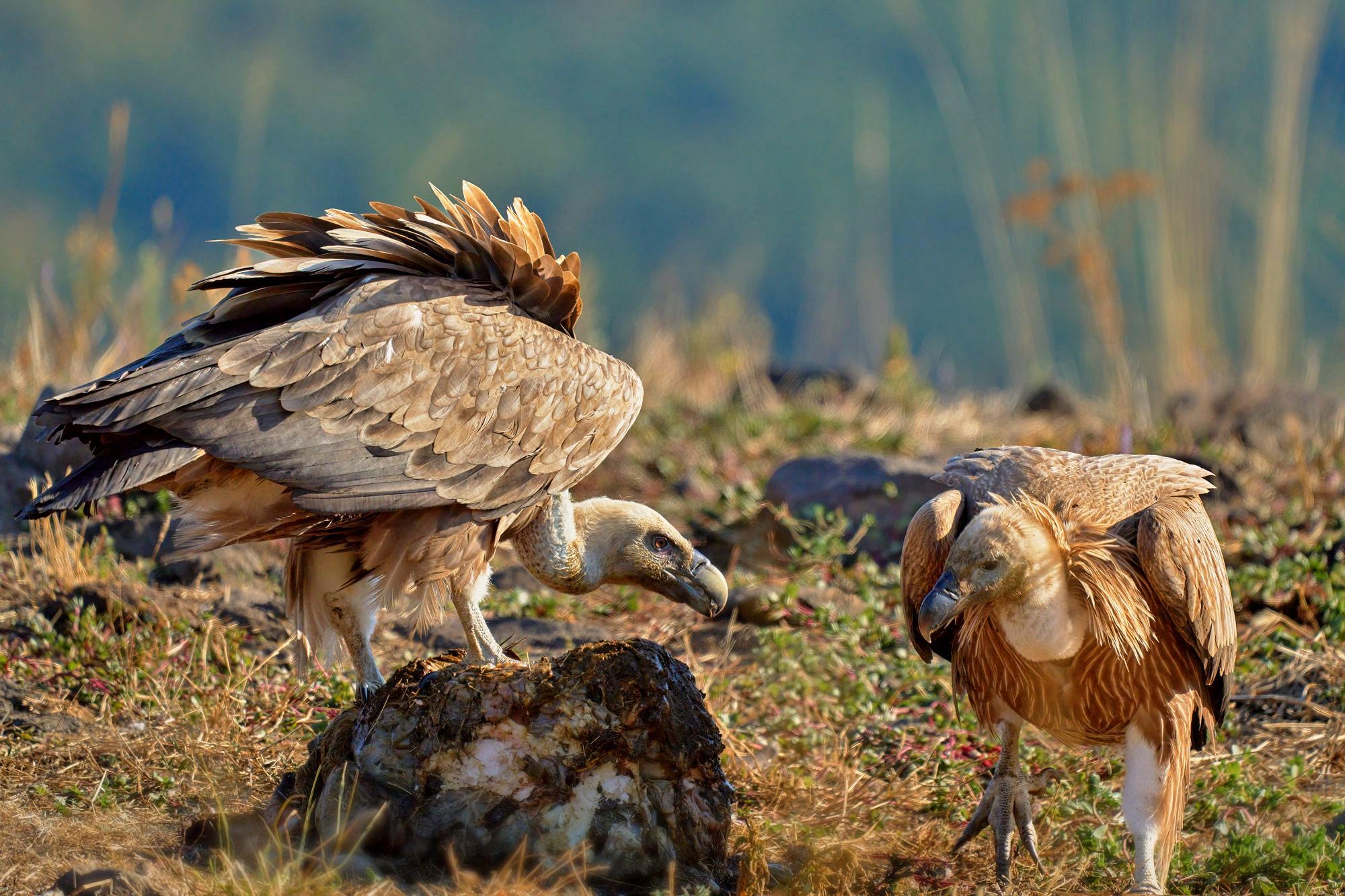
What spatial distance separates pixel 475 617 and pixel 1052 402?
587cm

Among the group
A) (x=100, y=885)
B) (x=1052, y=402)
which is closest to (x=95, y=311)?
(x=1052, y=402)

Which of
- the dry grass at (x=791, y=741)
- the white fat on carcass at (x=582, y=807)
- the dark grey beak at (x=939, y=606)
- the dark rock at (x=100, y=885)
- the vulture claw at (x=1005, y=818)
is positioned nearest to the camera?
the dark rock at (x=100, y=885)

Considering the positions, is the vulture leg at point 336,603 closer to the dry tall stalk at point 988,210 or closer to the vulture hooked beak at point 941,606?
the vulture hooked beak at point 941,606

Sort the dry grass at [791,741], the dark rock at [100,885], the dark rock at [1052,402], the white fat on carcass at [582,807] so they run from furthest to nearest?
1. the dark rock at [1052,402]
2. the dry grass at [791,741]
3. the white fat on carcass at [582,807]
4. the dark rock at [100,885]

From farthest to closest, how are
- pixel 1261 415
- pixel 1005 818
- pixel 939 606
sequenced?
pixel 1261 415 → pixel 1005 818 → pixel 939 606

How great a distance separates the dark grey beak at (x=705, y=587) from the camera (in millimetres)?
4219

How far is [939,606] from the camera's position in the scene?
342 centimetres

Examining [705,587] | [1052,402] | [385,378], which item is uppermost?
[385,378]

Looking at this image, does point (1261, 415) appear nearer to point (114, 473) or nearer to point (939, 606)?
point (939, 606)

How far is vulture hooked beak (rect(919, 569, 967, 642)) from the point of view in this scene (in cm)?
340

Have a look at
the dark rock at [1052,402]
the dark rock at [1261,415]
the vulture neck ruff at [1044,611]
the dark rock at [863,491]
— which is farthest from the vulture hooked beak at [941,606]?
the dark rock at [1052,402]

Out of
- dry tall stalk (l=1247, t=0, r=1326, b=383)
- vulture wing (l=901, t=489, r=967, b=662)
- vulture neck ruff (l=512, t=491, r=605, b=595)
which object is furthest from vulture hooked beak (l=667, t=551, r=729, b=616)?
dry tall stalk (l=1247, t=0, r=1326, b=383)

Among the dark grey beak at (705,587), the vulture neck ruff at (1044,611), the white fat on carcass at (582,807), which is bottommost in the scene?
the white fat on carcass at (582,807)

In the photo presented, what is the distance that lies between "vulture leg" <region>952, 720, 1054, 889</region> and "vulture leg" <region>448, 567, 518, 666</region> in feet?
4.63
